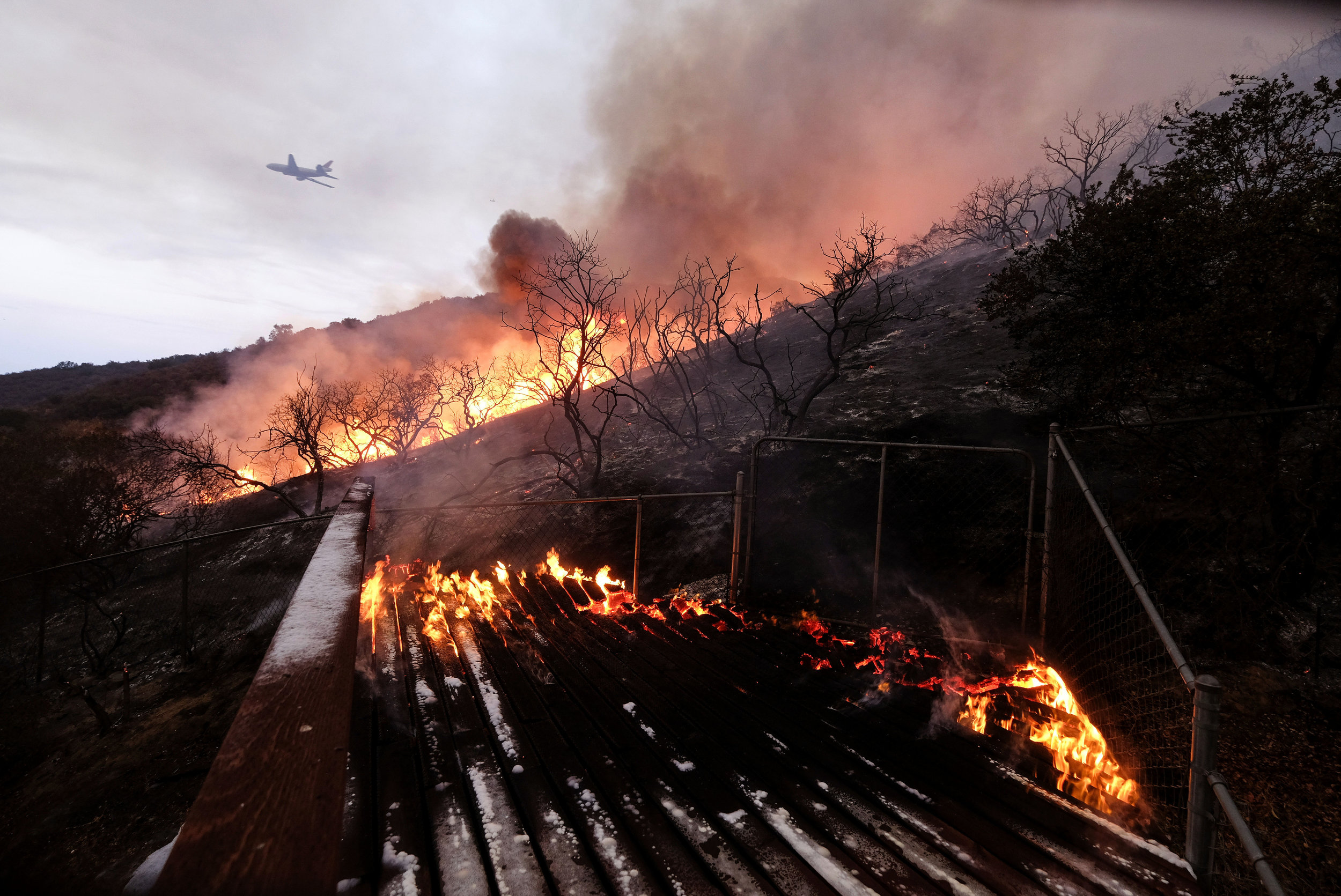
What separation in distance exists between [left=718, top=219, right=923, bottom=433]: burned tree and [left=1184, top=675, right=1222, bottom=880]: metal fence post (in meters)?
10.8

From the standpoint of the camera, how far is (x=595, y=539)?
11.5 meters

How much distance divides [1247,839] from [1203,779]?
52 cm

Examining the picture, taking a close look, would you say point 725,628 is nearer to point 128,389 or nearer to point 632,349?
point 632,349

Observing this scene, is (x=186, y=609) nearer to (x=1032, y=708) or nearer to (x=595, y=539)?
(x=595, y=539)

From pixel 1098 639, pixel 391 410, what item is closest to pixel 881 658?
pixel 1098 639

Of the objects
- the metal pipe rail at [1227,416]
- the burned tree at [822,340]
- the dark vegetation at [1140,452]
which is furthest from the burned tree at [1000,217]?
the metal pipe rail at [1227,416]

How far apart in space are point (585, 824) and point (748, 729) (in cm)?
141

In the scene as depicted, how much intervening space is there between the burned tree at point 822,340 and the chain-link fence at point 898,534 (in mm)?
3033

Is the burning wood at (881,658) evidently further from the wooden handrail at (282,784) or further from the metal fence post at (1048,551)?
the wooden handrail at (282,784)

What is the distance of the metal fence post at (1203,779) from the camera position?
7.42 ft

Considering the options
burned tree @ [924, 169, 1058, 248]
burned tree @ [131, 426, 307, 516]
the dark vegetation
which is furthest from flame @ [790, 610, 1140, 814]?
burned tree @ [924, 169, 1058, 248]

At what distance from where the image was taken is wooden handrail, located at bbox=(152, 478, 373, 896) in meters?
1.22

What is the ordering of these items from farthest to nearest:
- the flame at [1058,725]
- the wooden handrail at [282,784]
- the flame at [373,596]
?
1. the flame at [373,596]
2. the flame at [1058,725]
3. the wooden handrail at [282,784]

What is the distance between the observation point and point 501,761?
3250 mm
